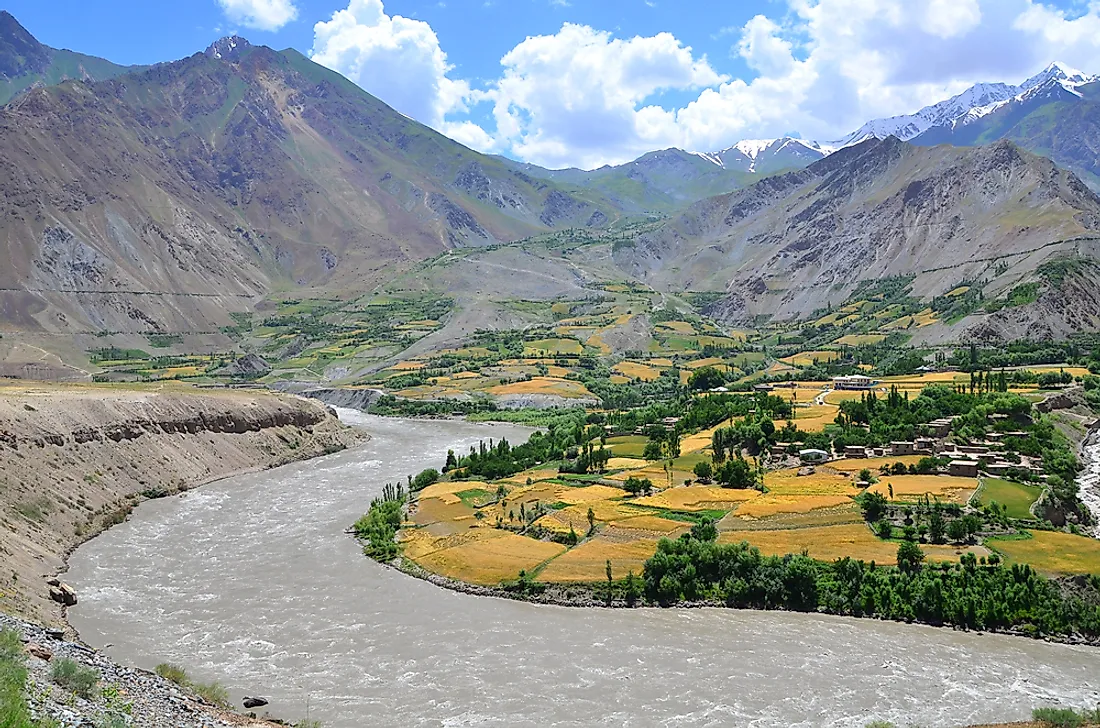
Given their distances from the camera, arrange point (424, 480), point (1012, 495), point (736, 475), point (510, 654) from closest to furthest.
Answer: point (510, 654), point (1012, 495), point (736, 475), point (424, 480)

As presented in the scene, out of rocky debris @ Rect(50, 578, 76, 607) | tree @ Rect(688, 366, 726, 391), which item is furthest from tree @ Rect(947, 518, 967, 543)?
tree @ Rect(688, 366, 726, 391)

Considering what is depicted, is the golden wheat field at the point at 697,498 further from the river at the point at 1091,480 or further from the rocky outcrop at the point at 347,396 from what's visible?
the rocky outcrop at the point at 347,396

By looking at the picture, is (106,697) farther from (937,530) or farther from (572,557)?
(937,530)

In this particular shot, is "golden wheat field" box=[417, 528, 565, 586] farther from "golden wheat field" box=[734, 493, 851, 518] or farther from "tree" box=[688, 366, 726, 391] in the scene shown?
"tree" box=[688, 366, 726, 391]

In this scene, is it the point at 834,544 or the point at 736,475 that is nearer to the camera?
the point at 834,544

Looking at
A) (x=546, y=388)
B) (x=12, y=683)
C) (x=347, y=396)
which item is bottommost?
(x=12, y=683)

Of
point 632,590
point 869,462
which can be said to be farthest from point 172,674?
point 869,462
